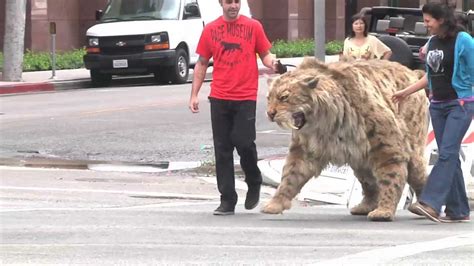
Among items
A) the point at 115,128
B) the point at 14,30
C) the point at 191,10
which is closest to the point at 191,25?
the point at 191,10

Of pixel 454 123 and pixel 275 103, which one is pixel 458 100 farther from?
pixel 275 103

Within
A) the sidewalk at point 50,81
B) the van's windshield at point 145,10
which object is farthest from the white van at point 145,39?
the sidewalk at point 50,81

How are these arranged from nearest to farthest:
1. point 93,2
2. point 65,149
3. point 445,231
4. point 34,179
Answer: point 445,231
point 34,179
point 65,149
point 93,2

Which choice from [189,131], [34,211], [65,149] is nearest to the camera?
[34,211]

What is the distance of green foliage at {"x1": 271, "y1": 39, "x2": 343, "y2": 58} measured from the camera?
36750 mm

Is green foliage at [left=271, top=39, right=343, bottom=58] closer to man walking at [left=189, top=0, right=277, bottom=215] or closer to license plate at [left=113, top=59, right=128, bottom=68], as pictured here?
license plate at [left=113, top=59, right=128, bottom=68]

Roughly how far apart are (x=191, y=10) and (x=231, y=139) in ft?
61.0

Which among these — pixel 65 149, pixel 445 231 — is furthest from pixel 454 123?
pixel 65 149

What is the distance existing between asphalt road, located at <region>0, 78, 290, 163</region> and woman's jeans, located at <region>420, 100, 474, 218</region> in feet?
19.6

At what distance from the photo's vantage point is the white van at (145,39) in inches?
1049

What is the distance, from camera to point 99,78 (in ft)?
91.8

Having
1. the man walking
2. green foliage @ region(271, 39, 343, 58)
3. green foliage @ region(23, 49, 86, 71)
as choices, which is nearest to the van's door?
green foliage @ region(23, 49, 86, 71)

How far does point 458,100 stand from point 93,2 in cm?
2891

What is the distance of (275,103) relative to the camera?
8852 mm
